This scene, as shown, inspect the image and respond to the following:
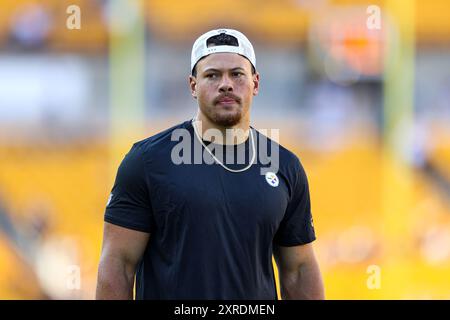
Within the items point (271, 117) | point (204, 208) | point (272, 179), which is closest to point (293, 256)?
point (272, 179)

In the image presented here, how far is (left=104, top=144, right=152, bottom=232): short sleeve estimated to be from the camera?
3854 millimetres

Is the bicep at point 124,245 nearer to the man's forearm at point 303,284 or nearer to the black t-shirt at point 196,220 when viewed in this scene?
the black t-shirt at point 196,220

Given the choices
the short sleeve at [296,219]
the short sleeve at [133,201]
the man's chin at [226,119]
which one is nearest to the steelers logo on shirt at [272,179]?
the short sleeve at [296,219]

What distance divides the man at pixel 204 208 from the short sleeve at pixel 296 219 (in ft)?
0.20

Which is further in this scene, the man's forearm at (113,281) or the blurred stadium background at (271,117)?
the blurred stadium background at (271,117)

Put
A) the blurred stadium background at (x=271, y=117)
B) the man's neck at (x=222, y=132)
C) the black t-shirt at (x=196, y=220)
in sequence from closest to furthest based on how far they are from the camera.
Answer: the black t-shirt at (x=196, y=220), the man's neck at (x=222, y=132), the blurred stadium background at (x=271, y=117)

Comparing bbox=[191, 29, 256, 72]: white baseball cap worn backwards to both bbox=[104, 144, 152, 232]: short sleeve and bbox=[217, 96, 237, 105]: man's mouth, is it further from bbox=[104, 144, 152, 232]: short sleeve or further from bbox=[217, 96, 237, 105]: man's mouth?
bbox=[104, 144, 152, 232]: short sleeve

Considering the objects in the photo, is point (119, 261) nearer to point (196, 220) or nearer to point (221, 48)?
point (196, 220)

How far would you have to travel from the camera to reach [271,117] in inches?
317

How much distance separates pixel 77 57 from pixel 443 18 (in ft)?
10.4

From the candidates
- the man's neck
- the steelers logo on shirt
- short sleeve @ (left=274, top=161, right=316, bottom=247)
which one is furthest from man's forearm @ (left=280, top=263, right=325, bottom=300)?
the man's neck

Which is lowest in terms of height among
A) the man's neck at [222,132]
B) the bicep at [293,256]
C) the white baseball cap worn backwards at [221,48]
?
the bicep at [293,256]

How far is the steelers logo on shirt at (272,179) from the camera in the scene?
3975 mm

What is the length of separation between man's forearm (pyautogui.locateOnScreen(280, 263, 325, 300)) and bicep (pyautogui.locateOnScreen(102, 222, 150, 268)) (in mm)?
717
